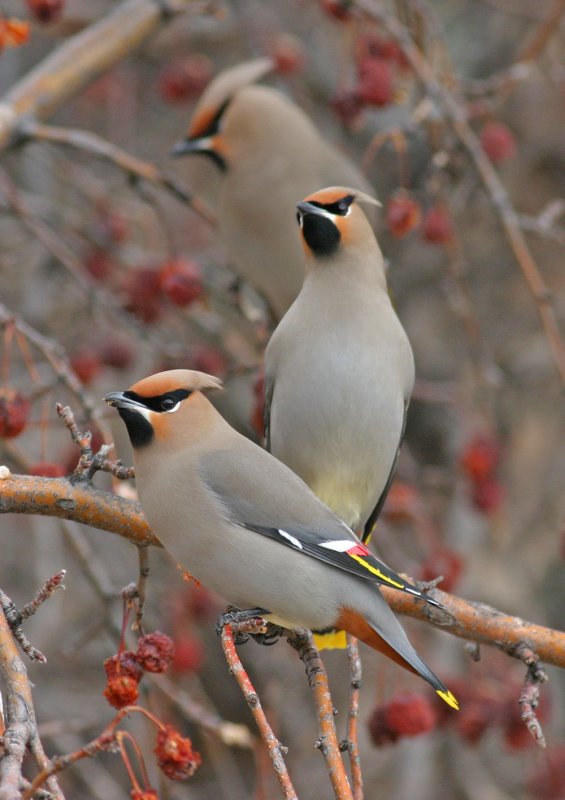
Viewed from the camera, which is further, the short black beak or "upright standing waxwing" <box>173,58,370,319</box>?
the short black beak

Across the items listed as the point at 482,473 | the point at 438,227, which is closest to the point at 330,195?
the point at 438,227

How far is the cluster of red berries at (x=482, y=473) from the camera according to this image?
13.0 feet

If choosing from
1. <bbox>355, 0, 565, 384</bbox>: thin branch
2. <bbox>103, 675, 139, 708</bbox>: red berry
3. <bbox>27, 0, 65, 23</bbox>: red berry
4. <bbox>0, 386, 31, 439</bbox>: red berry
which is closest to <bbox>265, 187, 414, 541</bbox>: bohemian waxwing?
<bbox>355, 0, 565, 384</bbox>: thin branch

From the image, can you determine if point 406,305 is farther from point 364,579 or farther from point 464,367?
point 364,579

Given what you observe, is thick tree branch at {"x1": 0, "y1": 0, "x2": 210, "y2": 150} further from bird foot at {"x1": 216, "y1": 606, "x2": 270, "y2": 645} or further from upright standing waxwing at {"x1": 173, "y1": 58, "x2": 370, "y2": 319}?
bird foot at {"x1": 216, "y1": 606, "x2": 270, "y2": 645}

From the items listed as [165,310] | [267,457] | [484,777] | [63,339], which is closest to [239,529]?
[267,457]

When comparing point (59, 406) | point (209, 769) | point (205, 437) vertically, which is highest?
point (59, 406)

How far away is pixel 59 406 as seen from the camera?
7.00 ft

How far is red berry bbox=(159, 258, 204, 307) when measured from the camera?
3656 millimetres

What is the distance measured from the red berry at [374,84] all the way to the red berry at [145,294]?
0.86 m

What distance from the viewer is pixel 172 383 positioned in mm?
2385

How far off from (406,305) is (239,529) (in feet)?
11.0

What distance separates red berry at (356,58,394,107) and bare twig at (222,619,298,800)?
6.97 feet

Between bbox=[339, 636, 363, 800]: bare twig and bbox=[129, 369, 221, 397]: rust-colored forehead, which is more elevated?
bbox=[129, 369, 221, 397]: rust-colored forehead
